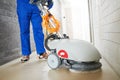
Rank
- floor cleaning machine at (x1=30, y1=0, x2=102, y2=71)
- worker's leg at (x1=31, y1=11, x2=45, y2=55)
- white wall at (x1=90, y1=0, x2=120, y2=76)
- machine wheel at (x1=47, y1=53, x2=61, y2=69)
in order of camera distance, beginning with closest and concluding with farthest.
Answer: white wall at (x1=90, y1=0, x2=120, y2=76)
floor cleaning machine at (x1=30, y1=0, x2=102, y2=71)
machine wheel at (x1=47, y1=53, x2=61, y2=69)
worker's leg at (x1=31, y1=11, x2=45, y2=55)

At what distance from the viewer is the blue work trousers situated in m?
2.79

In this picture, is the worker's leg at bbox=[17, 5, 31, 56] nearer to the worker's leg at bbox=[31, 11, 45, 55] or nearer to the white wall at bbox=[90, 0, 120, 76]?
the worker's leg at bbox=[31, 11, 45, 55]

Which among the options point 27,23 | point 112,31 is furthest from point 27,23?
point 112,31

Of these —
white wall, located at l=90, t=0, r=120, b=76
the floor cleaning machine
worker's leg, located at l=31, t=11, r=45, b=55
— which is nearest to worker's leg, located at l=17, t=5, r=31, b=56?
worker's leg, located at l=31, t=11, r=45, b=55

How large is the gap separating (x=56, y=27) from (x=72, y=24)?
496cm

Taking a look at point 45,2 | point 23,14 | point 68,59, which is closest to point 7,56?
point 23,14

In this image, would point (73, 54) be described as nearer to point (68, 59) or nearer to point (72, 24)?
point (68, 59)

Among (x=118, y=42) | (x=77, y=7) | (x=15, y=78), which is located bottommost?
(x=15, y=78)

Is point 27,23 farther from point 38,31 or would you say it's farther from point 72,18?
point 72,18

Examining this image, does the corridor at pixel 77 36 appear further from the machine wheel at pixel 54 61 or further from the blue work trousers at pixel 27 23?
the blue work trousers at pixel 27 23

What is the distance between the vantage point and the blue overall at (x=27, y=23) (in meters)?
2.79

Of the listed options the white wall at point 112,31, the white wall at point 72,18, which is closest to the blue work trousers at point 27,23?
the white wall at point 112,31

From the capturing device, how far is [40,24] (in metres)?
2.96

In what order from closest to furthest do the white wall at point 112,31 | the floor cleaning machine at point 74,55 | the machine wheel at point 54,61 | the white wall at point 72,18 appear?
the white wall at point 112,31 → the floor cleaning machine at point 74,55 → the machine wheel at point 54,61 → the white wall at point 72,18
